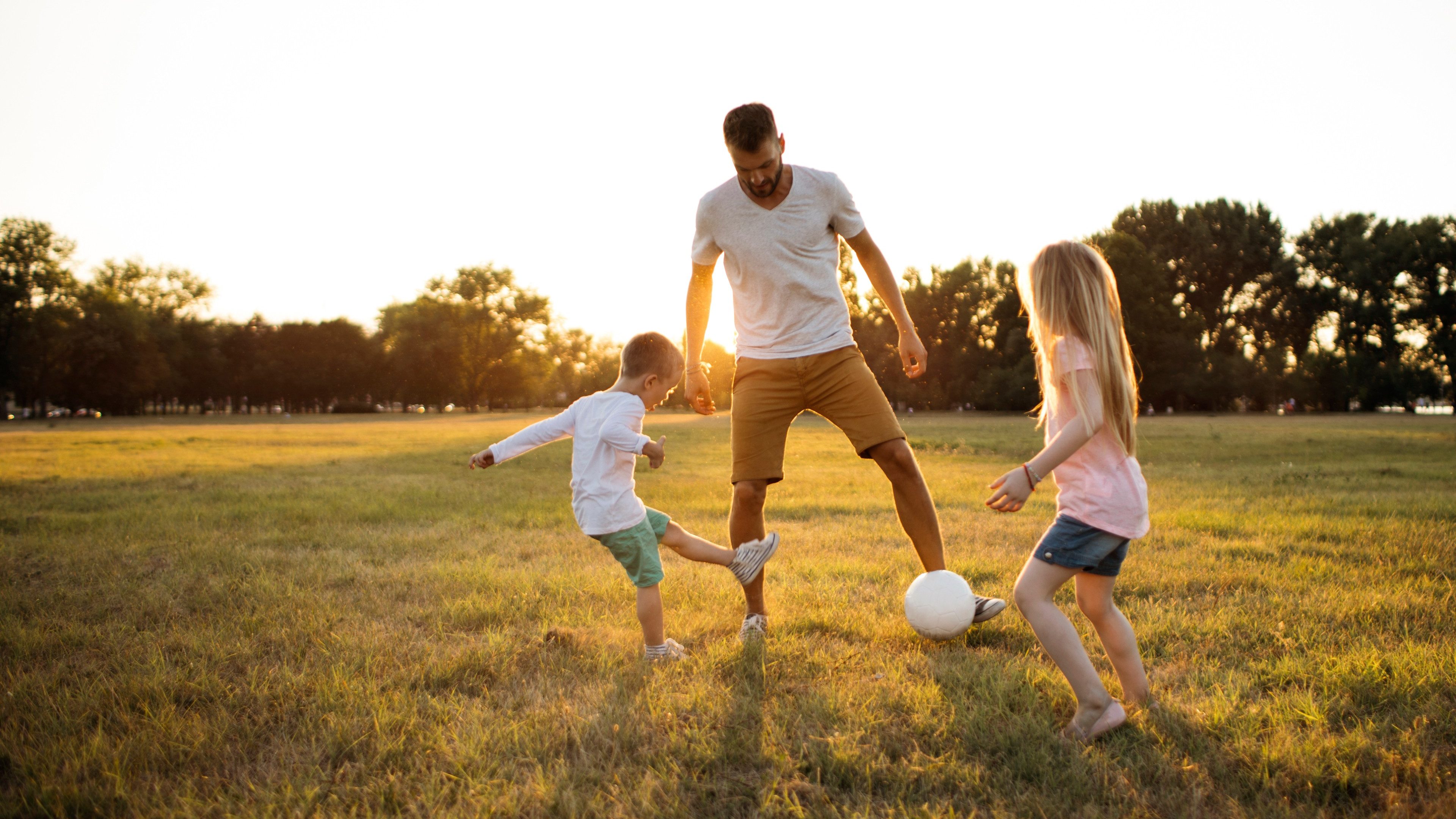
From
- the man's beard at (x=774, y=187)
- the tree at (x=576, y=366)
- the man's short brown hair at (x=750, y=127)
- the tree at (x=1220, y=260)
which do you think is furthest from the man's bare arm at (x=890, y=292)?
the tree at (x=576, y=366)

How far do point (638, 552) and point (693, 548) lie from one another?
16.4 inches

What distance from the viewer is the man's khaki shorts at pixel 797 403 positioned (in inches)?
153

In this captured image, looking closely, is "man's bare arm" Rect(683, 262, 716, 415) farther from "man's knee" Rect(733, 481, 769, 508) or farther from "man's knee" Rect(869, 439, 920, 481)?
"man's knee" Rect(869, 439, 920, 481)

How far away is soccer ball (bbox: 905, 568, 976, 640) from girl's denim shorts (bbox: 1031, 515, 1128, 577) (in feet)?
3.10

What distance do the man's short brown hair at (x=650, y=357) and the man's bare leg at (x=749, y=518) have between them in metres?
0.72

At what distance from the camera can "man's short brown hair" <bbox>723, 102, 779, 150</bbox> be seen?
348 centimetres

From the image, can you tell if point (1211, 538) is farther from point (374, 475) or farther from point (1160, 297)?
point (1160, 297)

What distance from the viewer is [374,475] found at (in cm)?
1226

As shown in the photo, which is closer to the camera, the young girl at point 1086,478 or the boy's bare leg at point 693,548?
the young girl at point 1086,478

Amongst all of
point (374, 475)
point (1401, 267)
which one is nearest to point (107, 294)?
point (374, 475)

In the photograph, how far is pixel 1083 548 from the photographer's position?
8.94ft

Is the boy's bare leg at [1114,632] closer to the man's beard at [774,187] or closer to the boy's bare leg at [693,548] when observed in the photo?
the boy's bare leg at [693,548]

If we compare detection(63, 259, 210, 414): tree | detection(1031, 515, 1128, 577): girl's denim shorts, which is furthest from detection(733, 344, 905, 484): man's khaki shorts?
detection(63, 259, 210, 414): tree

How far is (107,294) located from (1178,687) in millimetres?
80565
